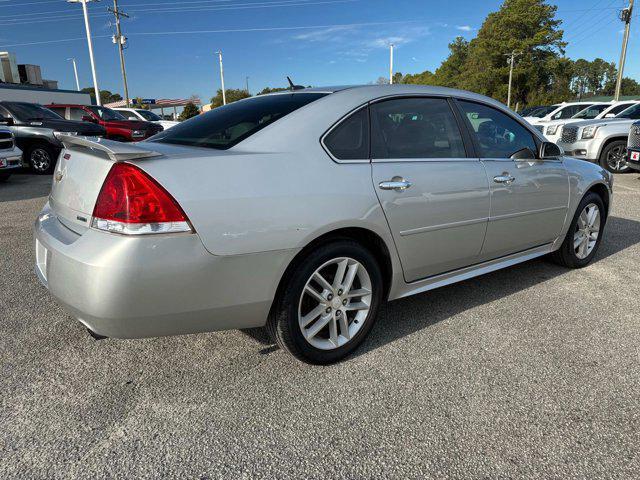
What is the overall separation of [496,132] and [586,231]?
1.48 meters

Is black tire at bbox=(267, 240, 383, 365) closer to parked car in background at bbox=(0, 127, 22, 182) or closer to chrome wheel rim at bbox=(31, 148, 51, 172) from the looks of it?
parked car in background at bbox=(0, 127, 22, 182)

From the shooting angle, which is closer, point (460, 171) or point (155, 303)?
point (155, 303)

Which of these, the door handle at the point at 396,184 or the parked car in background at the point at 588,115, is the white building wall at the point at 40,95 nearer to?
the parked car in background at the point at 588,115

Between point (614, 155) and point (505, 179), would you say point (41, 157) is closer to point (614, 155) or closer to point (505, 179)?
point (505, 179)

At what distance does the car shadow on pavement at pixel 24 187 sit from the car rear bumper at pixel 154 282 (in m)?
6.95

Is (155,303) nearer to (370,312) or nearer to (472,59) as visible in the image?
(370,312)

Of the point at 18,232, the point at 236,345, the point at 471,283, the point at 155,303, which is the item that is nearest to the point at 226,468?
the point at 155,303

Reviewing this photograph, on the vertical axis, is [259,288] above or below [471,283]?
above

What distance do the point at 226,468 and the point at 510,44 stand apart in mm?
64195

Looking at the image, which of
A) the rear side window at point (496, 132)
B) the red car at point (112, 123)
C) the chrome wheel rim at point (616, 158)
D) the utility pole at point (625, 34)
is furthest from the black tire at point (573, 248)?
the utility pole at point (625, 34)

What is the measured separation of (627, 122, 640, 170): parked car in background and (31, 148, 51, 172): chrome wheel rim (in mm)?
12551

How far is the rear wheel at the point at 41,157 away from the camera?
1099cm

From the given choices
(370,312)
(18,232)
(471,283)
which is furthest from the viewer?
(18,232)

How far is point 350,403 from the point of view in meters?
2.26
